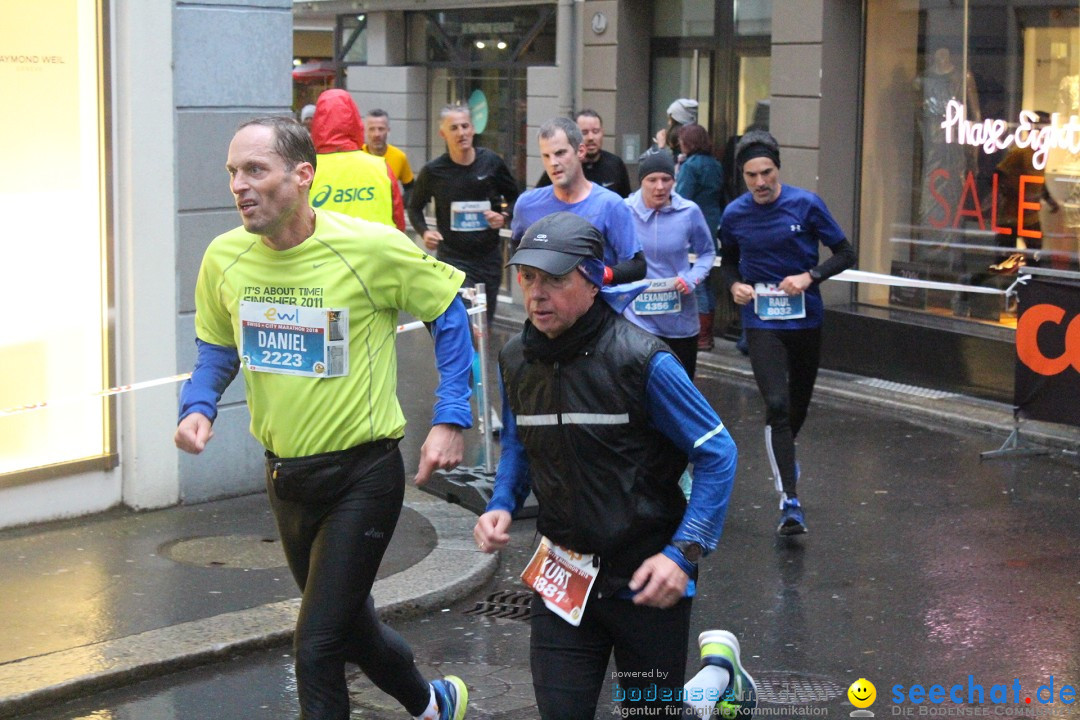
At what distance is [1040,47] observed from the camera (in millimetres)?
11438

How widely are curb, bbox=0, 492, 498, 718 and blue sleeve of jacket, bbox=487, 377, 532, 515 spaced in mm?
2235

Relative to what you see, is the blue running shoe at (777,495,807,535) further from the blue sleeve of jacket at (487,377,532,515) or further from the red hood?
the blue sleeve of jacket at (487,377,532,515)

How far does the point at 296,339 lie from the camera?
4.52 m

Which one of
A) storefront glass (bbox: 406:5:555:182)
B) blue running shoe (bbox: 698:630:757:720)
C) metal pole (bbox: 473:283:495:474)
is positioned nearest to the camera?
blue running shoe (bbox: 698:630:757:720)

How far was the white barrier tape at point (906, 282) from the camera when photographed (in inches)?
461

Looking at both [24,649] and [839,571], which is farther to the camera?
[839,571]

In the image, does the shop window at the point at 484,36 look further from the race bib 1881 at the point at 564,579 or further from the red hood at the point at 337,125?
the race bib 1881 at the point at 564,579

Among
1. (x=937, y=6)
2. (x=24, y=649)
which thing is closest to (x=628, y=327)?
(x=24, y=649)

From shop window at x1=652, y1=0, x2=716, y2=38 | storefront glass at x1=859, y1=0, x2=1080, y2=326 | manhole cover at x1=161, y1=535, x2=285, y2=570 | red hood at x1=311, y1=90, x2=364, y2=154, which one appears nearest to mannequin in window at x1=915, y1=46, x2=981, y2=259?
storefront glass at x1=859, y1=0, x2=1080, y2=326

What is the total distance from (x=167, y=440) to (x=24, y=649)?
2287mm

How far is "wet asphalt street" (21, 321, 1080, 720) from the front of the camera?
5.66m

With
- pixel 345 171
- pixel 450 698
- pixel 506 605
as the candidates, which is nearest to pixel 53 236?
pixel 345 171

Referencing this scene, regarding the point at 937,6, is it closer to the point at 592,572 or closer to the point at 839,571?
the point at 839,571

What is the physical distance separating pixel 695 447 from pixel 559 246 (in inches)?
24.4
